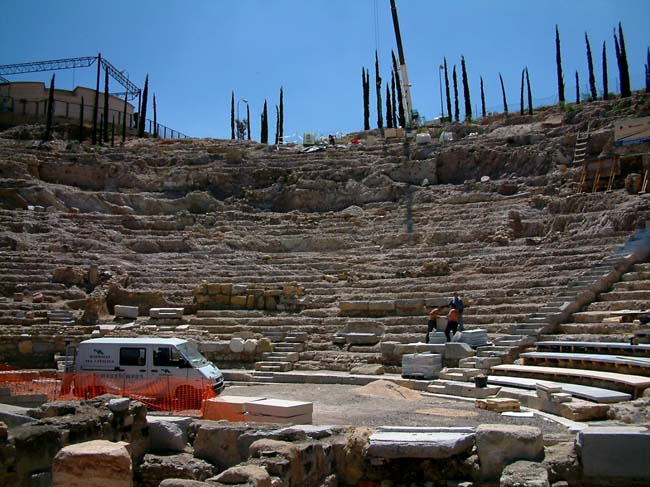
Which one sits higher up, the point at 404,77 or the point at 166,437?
the point at 404,77

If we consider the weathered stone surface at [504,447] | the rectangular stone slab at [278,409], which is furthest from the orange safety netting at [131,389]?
the weathered stone surface at [504,447]

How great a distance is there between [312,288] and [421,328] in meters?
5.04

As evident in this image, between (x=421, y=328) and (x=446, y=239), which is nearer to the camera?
(x=421, y=328)

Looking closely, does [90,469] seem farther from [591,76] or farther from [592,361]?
[591,76]

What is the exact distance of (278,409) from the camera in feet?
27.0

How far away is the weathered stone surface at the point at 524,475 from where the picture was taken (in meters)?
5.07

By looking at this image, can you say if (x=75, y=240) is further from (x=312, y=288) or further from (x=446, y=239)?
(x=446, y=239)

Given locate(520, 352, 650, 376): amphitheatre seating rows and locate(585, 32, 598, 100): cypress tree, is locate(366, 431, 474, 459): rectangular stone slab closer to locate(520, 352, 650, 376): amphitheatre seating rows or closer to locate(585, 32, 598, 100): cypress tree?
locate(520, 352, 650, 376): amphitheatre seating rows

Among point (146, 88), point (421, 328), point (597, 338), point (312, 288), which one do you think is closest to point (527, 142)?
point (312, 288)

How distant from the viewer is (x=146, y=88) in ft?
167

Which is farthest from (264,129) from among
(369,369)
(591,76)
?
(369,369)

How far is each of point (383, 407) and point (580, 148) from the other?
20280 mm

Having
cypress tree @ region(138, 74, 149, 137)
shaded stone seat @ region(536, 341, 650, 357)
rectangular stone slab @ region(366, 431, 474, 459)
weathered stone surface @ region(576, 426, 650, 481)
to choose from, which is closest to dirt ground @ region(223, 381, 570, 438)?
rectangular stone slab @ region(366, 431, 474, 459)

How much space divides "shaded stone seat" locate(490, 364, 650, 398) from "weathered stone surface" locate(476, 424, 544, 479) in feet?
15.4
